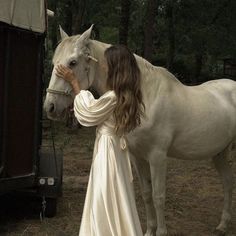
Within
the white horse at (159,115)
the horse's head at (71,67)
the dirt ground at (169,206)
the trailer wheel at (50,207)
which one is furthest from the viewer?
the trailer wheel at (50,207)

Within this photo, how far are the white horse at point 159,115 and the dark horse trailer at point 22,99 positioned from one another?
0.84m

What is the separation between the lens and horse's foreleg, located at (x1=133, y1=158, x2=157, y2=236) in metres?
5.45

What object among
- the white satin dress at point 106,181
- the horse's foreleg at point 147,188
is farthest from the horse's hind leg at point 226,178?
the white satin dress at point 106,181

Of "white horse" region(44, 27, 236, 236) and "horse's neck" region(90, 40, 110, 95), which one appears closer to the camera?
"white horse" region(44, 27, 236, 236)

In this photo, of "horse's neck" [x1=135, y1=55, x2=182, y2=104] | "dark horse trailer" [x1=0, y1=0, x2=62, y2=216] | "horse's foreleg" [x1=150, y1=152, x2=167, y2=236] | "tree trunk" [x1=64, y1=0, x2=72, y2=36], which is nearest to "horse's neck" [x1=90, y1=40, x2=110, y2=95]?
"horse's neck" [x1=135, y1=55, x2=182, y2=104]

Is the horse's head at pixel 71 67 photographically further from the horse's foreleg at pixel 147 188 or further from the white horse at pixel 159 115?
the horse's foreleg at pixel 147 188

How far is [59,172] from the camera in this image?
6703 mm

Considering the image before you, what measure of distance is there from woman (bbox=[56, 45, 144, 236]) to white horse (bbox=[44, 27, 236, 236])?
804mm

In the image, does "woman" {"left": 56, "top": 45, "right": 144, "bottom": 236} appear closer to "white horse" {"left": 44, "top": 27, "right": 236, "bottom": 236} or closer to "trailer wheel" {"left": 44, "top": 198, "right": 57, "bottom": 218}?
"white horse" {"left": 44, "top": 27, "right": 236, "bottom": 236}

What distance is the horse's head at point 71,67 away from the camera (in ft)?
15.4

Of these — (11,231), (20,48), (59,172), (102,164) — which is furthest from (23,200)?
(102,164)

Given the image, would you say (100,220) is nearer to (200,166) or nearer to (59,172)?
(59,172)

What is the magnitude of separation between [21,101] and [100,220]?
2.40 m

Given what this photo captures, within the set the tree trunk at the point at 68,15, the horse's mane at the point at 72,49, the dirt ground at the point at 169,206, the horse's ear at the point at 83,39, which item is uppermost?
the tree trunk at the point at 68,15
